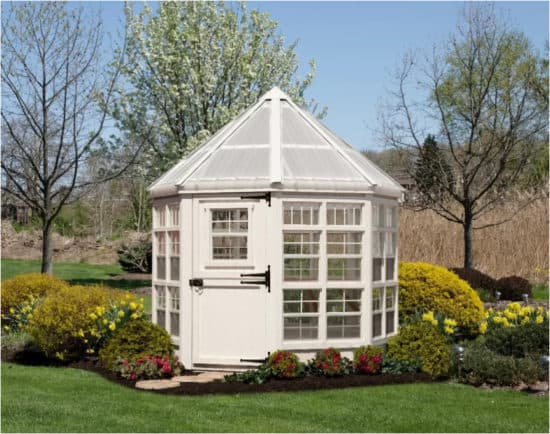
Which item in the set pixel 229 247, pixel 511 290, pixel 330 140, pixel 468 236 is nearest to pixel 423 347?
pixel 229 247

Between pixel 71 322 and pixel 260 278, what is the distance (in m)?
2.75

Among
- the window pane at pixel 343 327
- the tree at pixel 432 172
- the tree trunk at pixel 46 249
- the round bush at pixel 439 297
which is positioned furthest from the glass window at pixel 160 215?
the tree at pixel 432 172

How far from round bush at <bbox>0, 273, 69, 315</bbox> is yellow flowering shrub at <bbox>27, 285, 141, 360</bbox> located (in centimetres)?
225

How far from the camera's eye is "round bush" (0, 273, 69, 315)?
14602mm

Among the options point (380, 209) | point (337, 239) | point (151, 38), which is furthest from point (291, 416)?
point (151, 38)

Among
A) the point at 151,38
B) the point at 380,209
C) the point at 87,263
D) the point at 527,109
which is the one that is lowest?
the point at 87,263

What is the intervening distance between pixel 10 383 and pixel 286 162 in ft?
14.0

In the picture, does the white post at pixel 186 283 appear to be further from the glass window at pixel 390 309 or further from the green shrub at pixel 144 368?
the glass window at pixel 390 309

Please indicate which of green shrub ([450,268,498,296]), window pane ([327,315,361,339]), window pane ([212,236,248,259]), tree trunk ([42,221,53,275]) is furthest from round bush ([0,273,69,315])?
green shrub ([450,268,498,296])

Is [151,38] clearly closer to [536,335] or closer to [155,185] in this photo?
[155,185]

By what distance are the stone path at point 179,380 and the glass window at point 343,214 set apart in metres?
2.33

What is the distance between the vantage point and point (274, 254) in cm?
1090

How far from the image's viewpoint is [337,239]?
1128cm

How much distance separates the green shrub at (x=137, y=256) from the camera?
29.1m
